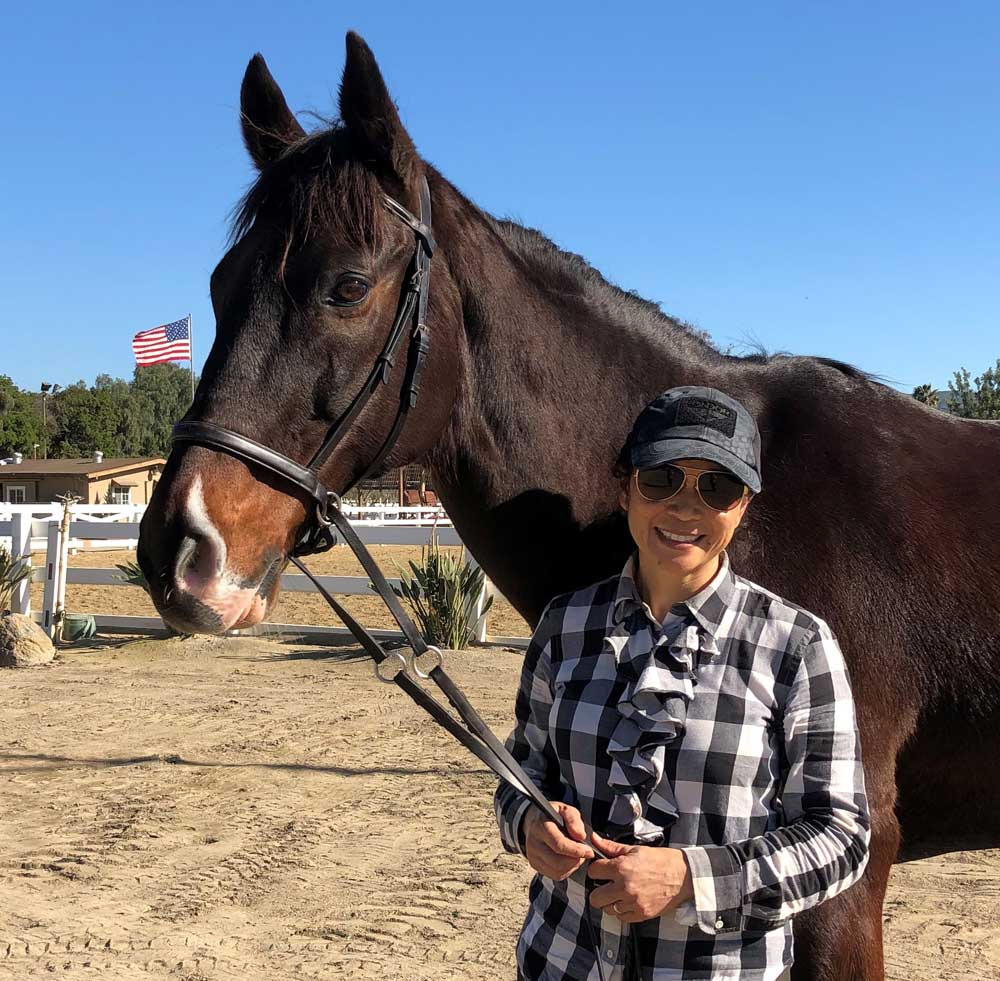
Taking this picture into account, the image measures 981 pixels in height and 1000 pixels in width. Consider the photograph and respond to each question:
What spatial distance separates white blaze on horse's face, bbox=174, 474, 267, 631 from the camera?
189 cm

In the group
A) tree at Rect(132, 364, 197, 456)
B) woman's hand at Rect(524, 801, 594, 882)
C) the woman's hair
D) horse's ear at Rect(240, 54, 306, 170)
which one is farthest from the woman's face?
tree at Rect(132, 364, 197, 456)

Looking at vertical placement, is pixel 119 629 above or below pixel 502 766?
below

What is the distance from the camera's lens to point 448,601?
1030 cm

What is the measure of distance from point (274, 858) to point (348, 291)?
364 cm

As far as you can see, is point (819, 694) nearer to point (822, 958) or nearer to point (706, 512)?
point (706, 512)

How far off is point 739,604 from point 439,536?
1057 centimetres

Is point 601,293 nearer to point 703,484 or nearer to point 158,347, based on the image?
point 703,484

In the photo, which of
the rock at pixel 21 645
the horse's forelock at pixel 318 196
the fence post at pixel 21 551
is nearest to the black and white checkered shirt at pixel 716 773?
the horse's forelock at pixel 318 196

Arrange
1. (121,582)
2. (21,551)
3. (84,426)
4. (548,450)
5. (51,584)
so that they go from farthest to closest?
1. (84,426)
2. (121,582)
3. (21,551)
4. (51,584)
5. (548,450)

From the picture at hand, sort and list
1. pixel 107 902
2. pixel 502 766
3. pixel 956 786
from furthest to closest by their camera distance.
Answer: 1. pixel 107 902
2. pixel 956 786
3. pixel 502 766

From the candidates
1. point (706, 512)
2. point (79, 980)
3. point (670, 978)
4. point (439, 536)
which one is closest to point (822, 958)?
point (670, 978)

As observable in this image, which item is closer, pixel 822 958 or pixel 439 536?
pixel 822 958

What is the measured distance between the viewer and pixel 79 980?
3.59 metres

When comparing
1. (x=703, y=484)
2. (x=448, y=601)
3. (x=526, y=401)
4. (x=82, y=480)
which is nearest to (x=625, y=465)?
(x=703, y=484)
